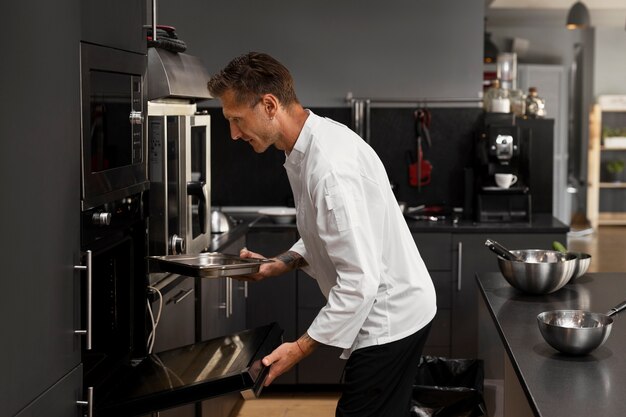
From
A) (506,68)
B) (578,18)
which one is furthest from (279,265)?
(578,18)

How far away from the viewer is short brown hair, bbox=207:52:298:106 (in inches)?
92.0

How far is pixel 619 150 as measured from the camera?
12.5m

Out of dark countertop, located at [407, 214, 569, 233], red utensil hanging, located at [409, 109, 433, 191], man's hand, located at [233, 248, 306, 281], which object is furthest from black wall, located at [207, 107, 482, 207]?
man's hand, located at [233, 248, 306, 281]

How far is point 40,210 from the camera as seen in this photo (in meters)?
1.87

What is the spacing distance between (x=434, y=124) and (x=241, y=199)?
1.26 m

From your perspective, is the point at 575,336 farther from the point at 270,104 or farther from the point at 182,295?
the point at 182,295

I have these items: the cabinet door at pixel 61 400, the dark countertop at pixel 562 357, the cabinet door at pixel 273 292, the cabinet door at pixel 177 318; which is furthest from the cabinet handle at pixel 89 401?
the cabinet door at pixel 273 292

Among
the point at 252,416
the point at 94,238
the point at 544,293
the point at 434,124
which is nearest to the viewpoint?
the point at 94,238

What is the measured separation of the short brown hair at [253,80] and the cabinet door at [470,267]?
8.96 ft

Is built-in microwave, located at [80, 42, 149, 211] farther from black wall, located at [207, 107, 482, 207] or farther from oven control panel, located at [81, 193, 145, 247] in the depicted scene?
black wall, located at [207, 107, 482, 207]

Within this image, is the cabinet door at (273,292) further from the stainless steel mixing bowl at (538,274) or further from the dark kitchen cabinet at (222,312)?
the stainless steel mixing bowl at (538,274)

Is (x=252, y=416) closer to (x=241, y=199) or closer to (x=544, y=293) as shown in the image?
(x=241, y=199)

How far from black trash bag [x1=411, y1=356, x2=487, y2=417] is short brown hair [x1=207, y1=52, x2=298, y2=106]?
154 cm

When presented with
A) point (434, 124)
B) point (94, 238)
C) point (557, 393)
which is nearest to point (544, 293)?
point (557, 393)
